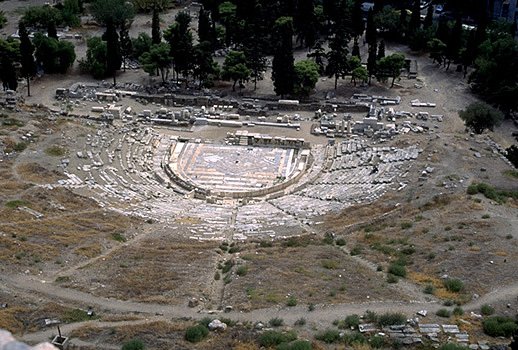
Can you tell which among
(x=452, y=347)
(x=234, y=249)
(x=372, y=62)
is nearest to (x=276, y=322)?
(x=452, y=347)

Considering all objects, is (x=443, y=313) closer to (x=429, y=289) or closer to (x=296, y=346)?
(x=429, y=289)

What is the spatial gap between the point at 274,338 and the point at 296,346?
117cm

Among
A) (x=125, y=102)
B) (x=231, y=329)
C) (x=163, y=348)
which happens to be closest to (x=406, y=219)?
(x=231, y=329)

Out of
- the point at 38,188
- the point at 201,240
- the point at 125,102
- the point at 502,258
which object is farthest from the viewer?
the point at 125,102

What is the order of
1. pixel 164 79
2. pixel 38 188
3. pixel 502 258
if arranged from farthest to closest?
pixel 164 79 → pixel 38 188 → pixel 502 258

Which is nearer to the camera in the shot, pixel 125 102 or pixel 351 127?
pixel 351 127

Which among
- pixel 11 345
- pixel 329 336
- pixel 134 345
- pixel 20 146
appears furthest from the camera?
pixel 20 146

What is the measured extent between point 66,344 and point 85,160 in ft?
89.5

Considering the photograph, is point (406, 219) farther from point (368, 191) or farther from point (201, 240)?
point (201, 240)

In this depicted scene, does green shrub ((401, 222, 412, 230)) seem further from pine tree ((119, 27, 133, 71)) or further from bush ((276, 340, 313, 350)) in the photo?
pine tree ((119, 27, 133, 71))

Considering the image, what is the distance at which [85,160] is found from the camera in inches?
2019

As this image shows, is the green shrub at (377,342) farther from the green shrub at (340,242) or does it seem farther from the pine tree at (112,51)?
the pine tree at (112,51)

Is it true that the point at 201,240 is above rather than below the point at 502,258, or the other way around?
below

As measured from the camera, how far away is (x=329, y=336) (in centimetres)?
2662
